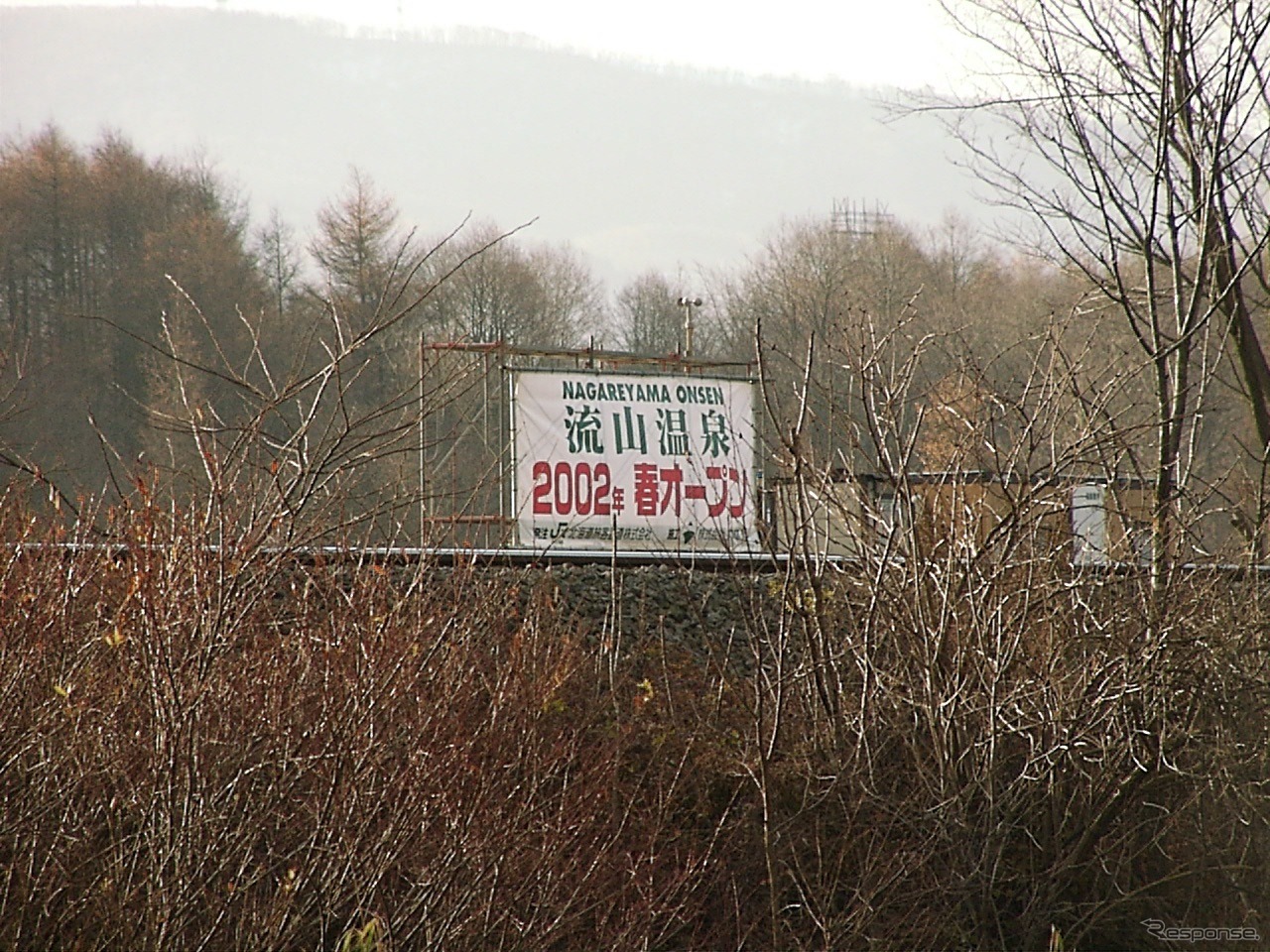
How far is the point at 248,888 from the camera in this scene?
495cm

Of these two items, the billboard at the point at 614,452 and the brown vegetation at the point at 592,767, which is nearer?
the brown vegetation at the point at 592,767

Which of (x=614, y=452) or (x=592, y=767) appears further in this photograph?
(x=614, y=452)

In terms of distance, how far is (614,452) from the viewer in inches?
725

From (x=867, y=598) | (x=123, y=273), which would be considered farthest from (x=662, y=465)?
(x=123, y=273)

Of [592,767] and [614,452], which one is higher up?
[614,452]

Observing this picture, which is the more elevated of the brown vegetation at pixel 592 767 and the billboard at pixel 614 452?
the billboard at pixel 614 452

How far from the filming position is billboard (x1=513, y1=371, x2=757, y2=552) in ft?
58.1

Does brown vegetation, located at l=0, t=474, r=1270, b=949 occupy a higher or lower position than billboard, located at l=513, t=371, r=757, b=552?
lower

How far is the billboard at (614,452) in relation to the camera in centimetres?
1770

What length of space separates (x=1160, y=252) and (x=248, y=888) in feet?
17.8

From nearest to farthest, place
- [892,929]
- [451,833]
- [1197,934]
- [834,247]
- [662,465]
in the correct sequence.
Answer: [451,833] < [892,929] < [1197,934] < [662,465] < [834,247]

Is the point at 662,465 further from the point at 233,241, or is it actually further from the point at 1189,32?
the point at 233,241

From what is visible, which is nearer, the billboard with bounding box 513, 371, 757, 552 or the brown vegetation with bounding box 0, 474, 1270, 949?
the brown vegetation with bounding box 0, 474, 1270, 949

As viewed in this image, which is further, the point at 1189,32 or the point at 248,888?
the point at 1189,32
